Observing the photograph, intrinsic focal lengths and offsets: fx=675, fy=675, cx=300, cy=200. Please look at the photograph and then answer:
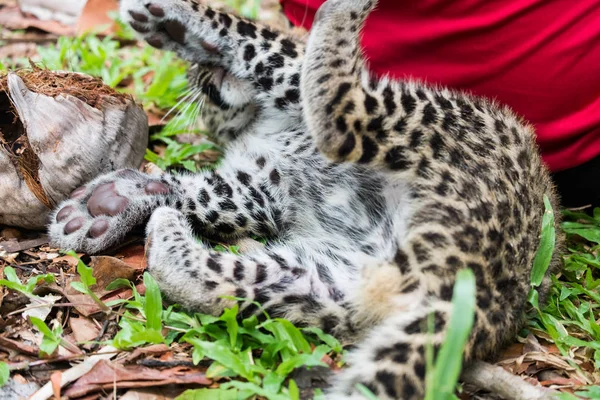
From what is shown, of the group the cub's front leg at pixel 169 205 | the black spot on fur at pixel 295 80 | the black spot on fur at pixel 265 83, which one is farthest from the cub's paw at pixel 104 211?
the black spot on fur at pixel 295 80

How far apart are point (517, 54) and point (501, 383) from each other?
1.96 m

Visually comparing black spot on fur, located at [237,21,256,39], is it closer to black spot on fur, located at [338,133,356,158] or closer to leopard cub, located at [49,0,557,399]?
leopard cub, located at [49,0,557,399]

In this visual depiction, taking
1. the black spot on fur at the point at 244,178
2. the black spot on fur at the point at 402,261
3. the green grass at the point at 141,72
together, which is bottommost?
the black spot on fur at the point at 244,178

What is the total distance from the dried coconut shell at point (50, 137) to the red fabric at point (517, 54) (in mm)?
1686

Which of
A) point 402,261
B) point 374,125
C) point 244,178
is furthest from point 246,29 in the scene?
point 402,261

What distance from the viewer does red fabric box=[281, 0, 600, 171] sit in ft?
12.5

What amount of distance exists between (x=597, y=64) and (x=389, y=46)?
119 centimetres

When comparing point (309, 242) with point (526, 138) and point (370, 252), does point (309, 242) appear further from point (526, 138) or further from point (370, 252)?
point (526, 138)

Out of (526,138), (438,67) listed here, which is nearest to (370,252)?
(526,138)

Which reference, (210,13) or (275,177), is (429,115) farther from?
(210,13)

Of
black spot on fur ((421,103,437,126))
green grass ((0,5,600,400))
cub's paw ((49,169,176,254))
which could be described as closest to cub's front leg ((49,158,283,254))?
cub's paw ((49,169,176,254))

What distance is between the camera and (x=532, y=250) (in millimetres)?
3211

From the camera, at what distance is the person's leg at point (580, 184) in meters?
4.24

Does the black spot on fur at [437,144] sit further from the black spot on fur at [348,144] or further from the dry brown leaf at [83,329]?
the dry brown leaf at [83,329]
